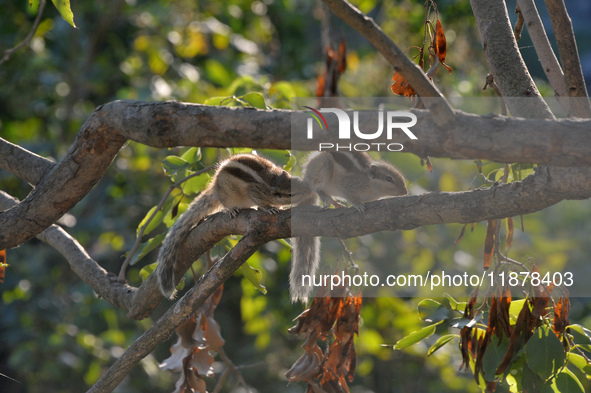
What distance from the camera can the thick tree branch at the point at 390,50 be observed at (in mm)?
1289

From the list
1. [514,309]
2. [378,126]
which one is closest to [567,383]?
[514,309]

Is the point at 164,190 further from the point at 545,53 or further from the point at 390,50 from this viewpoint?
the point at 390,50

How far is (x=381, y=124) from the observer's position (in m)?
1.37

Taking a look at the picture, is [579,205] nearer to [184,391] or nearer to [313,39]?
[313,39]

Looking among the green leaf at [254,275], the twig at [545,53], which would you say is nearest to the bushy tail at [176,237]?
the green leaf at [254,275]

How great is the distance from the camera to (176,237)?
253cm

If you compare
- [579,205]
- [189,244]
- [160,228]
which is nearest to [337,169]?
[189,244]

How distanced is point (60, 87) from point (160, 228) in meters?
2.56

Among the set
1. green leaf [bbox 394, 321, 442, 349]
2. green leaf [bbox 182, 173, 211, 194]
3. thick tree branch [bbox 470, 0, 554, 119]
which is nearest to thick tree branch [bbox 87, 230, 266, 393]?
green leaf [bbox 394, 321, 442, 349]

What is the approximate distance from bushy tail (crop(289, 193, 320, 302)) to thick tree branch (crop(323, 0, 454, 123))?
4.93 feet

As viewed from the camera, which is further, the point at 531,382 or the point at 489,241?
the point at 489,241

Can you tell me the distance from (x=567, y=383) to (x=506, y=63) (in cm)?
107

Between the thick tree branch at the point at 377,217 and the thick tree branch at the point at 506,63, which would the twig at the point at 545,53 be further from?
the thick tree branch at the point at 377,217

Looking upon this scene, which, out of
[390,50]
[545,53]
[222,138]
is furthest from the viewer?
[545,53]
